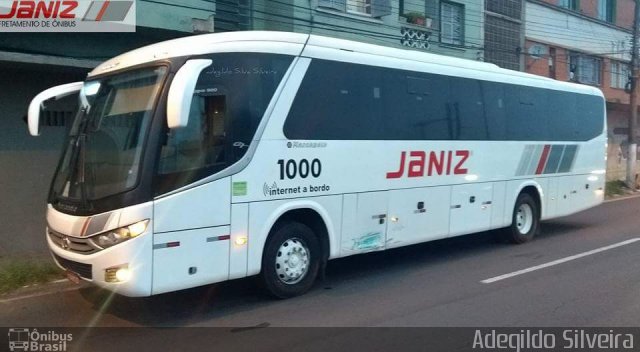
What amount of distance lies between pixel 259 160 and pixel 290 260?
1.36 meters

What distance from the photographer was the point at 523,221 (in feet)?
40.1

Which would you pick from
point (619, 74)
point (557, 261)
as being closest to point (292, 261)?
point (557, 261)

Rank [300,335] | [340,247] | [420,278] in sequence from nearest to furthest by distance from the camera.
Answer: [300,335] < [340,247] < [420,278]

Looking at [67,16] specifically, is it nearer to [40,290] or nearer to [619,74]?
[40,290]

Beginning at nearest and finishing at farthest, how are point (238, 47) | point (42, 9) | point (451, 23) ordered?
1. point (238, 47)
2. point (42, 9)
3. point (451, 23)

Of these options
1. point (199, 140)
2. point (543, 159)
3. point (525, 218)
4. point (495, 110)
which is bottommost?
point (525, 218)

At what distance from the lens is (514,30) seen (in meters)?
24.4

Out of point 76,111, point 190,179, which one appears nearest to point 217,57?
point 190,179

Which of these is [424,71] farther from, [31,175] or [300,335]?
[31,175]

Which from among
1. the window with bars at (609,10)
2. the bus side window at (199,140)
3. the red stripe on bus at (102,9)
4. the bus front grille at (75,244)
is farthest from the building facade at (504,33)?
the bus front grille at (75,244)

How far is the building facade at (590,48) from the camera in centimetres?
2591

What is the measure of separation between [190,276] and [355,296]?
7.45ft

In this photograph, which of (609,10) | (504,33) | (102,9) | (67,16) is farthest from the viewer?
(609,10)

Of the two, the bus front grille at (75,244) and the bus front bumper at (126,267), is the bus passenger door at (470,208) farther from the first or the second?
the bus front grille at (75,244)
